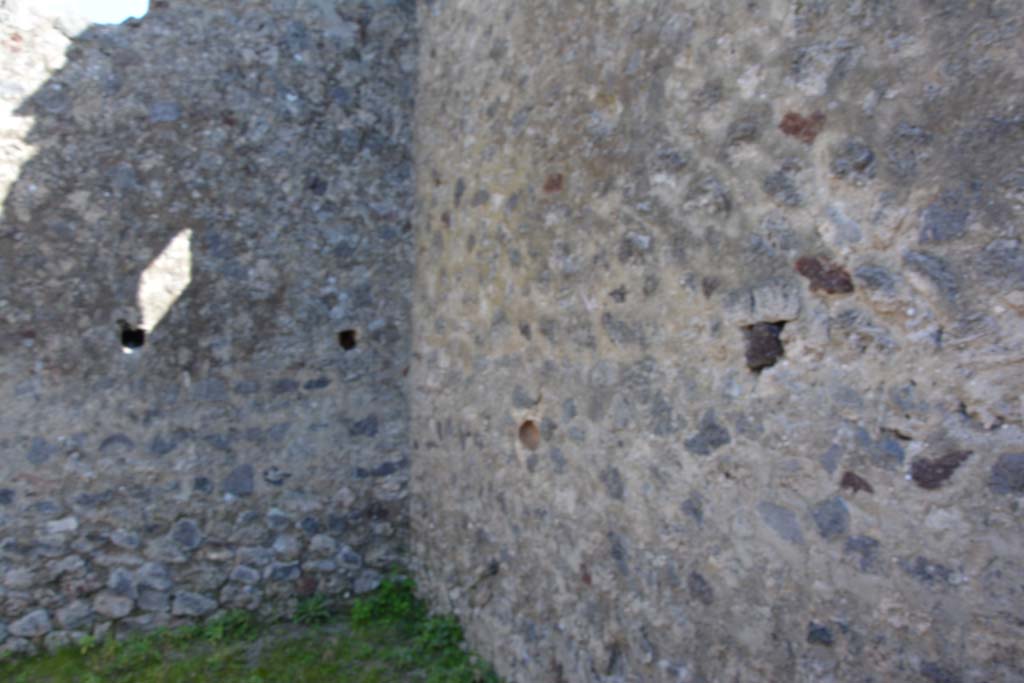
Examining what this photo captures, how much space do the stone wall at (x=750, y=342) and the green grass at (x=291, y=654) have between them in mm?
252

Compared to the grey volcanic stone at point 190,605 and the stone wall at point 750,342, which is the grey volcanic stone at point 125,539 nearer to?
the grey volcanic stone at point 190,605

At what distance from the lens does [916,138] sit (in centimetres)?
197

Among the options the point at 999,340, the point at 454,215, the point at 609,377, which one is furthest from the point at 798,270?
the point at 454,215

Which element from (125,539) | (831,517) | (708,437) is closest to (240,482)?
(125,539)

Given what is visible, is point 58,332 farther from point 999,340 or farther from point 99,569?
point 999,340

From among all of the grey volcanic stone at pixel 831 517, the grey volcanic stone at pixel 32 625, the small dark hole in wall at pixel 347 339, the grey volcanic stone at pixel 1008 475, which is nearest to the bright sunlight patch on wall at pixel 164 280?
the small dark hole in wall at pixel 347 339

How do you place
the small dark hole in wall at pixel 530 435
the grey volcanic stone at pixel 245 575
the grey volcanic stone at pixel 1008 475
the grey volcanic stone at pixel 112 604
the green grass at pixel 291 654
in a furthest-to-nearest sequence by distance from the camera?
the grey volcanic stone at pixel 245 575, the grey volcanic stone at pixel 112 604, the green grass at pixel 291 654, the small dark hole in wall at pixel 530 435, the grey volcanic stone at pixel 1008 475

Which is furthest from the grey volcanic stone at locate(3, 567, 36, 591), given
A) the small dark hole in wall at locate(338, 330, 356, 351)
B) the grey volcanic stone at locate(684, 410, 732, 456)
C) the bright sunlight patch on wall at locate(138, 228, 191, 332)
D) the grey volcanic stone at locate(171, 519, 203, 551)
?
the grey volcanic stone at locate(684, 410, 732, 456)

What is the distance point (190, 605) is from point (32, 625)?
650 mm

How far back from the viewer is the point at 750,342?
2.36 m

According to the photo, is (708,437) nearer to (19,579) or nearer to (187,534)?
(187,534)

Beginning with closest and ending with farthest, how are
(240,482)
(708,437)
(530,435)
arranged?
(708,437) < (530,435) < (240,482)

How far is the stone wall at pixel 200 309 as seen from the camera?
3926 millimetres

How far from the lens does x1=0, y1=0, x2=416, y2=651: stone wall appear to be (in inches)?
155
